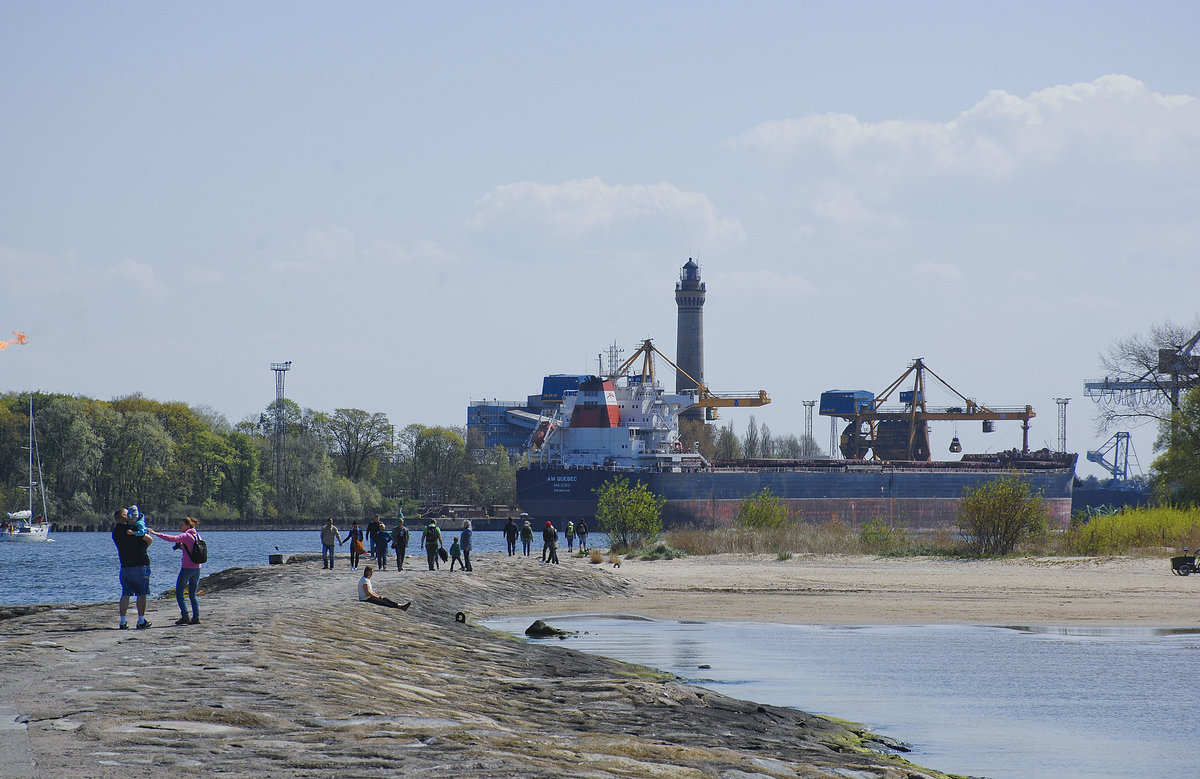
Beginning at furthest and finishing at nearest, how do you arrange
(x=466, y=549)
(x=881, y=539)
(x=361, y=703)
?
(x=881, y=539) < (x=466, y=549) < (x=361, y=703)

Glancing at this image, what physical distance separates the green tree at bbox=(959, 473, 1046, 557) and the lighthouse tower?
100060 mm

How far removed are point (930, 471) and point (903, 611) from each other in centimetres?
8110

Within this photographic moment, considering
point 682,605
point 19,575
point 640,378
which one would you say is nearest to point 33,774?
point 682,605

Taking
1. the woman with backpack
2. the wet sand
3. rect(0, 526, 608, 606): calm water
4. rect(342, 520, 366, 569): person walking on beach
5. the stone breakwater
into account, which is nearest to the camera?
the stone breakwater

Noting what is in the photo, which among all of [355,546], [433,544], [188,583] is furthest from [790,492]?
[188,583]

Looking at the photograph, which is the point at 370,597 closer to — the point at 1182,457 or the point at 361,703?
the point at 361,703

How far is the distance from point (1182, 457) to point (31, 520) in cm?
7231

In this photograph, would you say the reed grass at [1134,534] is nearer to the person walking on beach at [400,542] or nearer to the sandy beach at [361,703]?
the sandy beach at [361,703]

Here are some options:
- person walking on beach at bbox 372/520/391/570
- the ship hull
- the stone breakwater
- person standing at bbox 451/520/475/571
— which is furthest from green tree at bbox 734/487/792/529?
the stone breakwater

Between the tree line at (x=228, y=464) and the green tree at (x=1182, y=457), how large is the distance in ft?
239

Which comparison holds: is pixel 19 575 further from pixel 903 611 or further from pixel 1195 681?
pixel 1195 681

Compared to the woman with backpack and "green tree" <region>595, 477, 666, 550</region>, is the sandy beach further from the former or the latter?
"green tree" <region>595, 477, 666, 550</region>

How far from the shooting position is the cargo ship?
94188 mm

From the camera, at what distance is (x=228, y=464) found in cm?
10638
